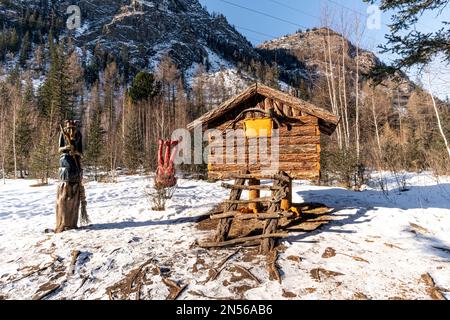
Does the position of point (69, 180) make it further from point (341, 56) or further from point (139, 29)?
point (139, 29)

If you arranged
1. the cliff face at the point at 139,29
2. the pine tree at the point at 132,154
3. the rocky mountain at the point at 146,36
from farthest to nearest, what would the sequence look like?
the cliff face at the point at 139,29 → the rocky mountain at the point at 146,36 → the pine tree at the point at 132,154

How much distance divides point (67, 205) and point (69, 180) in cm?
66

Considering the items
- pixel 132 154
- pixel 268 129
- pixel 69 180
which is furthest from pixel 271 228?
pixel 132 154

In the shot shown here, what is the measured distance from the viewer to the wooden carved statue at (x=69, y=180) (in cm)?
636

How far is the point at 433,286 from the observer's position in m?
3.94

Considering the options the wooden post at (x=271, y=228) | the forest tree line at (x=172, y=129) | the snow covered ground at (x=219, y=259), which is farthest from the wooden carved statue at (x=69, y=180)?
the forest tree line at (x=172, y=129)

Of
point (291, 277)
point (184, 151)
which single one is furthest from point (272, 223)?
point (184, 151)

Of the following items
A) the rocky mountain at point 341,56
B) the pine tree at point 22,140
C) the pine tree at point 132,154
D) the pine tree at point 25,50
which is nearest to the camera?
the rocky mountain at point 341,56

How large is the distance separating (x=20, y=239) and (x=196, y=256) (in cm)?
454

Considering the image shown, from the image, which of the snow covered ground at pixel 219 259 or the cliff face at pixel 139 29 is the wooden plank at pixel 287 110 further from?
the cliff face at pixel 139 29

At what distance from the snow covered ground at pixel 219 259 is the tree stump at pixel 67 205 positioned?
0.28 meters

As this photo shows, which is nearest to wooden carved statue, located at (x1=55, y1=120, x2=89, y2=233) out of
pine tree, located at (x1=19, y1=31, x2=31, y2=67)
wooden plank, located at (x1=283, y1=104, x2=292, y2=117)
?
wooden plank, located at (x1=283, y1=104, x2=292, y2=117)

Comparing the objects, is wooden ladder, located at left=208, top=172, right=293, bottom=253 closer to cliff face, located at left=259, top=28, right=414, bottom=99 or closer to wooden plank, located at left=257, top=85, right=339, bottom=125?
wooden plank, located at left=257, top=85, right=339, bottom=125

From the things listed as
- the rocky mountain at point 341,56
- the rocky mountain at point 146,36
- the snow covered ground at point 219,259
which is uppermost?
the rocky mountain at point 146,36
